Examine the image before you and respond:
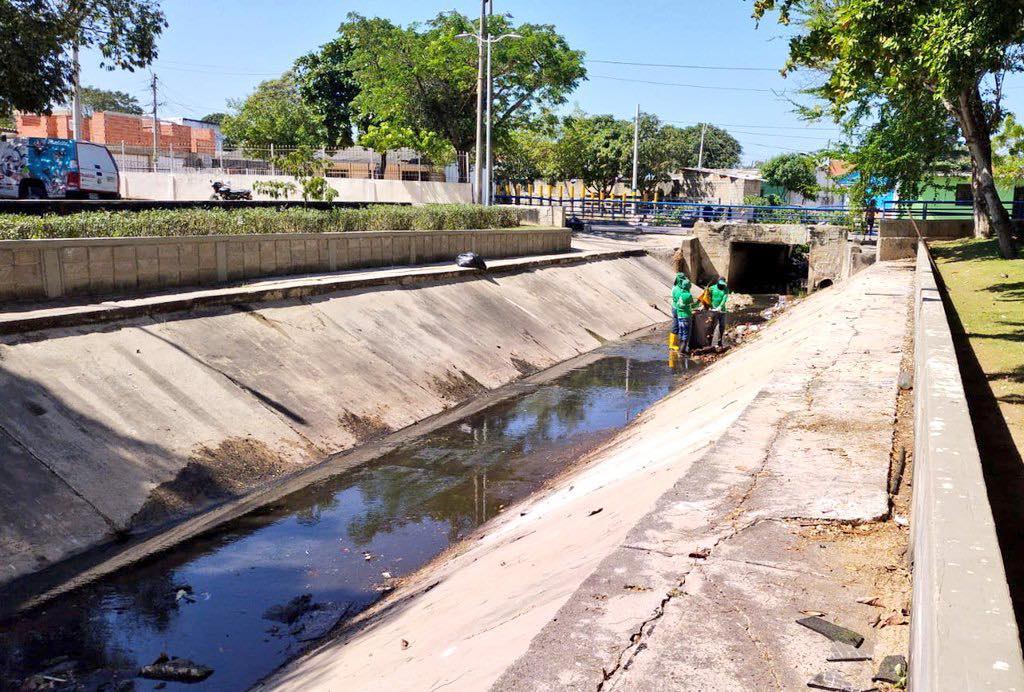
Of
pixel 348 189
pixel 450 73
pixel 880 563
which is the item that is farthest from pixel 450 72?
pixel 880 563

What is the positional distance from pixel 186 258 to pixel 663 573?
14.0m

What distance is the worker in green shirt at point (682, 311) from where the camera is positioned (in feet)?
64.4

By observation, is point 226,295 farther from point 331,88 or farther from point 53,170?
point 331,88

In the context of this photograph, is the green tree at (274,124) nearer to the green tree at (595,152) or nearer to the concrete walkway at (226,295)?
the green tree at (595,152)

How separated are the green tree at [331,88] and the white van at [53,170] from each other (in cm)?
3550

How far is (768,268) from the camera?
1889 inches

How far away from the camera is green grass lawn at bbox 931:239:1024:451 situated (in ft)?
34.4

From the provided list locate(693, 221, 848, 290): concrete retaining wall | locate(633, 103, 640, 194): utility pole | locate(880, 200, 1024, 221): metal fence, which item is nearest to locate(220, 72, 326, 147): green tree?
locate(633, 103, 640, 194): utility pole

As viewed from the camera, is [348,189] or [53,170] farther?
[348,189]

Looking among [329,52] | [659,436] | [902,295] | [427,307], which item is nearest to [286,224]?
[427,307]

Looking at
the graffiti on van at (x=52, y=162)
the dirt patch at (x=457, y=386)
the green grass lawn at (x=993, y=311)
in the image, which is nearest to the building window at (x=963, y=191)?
the green grass lawn at (x=993, y=311)

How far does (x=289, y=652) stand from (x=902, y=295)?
58.5 feet

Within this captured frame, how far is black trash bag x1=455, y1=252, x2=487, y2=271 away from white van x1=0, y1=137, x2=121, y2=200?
12.2 m

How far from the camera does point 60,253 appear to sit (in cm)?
1428
